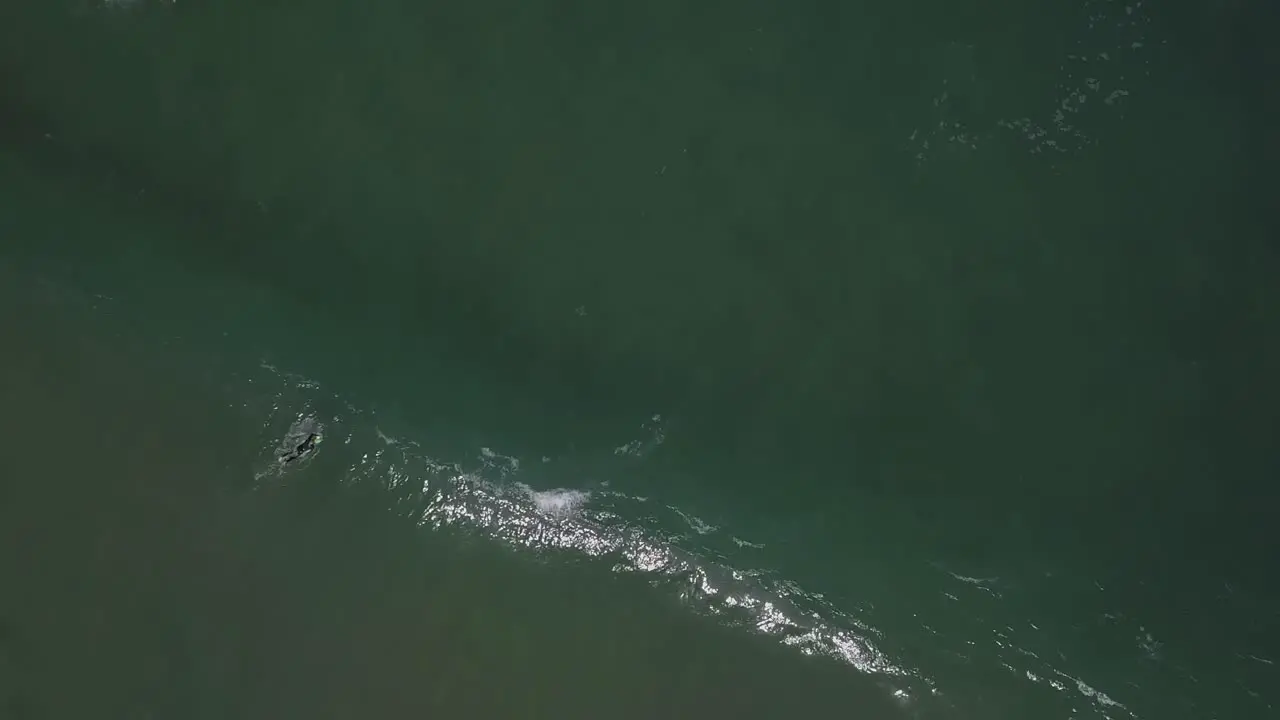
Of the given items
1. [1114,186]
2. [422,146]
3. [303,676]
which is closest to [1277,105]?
[1114,186]

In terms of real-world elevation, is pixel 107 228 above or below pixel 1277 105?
below

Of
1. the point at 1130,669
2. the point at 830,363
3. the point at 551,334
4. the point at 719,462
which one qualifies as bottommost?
the point at 1130,669

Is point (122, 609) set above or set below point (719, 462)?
below

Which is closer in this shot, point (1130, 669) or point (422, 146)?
point (1130, 669)

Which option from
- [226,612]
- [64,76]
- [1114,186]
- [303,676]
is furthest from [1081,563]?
[64,76]

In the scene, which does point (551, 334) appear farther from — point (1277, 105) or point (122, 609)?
point (1277, 105)

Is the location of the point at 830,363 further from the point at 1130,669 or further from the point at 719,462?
the point at 1130,669
